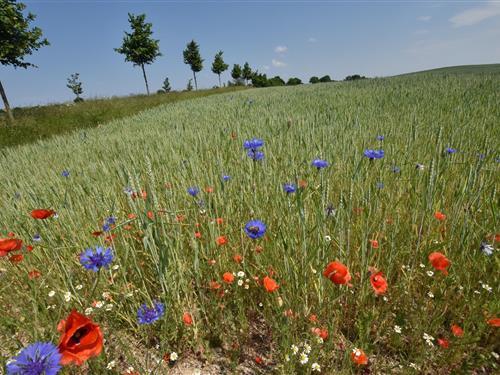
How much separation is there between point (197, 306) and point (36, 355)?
0.77m

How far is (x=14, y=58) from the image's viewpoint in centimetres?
1100

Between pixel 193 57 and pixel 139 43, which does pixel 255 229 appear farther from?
pixel 193 57

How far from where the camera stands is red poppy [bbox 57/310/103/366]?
1.88ft

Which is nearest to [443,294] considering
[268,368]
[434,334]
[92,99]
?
[434,334]

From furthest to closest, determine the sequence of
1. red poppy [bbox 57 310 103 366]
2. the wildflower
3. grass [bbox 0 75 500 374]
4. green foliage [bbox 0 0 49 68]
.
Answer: green foliage [bbox 0 0 49 68], the wildflower, grass [bbox 0 75 500 374], red poppy [bbox 57 310 103 366]

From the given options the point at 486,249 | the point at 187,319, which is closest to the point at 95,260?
the point at 187,319

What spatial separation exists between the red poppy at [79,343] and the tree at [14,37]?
42.6 ft

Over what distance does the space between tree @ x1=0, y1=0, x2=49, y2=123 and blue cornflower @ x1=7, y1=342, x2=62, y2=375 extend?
42.4ft

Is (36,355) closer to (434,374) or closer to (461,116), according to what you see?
(434,374)

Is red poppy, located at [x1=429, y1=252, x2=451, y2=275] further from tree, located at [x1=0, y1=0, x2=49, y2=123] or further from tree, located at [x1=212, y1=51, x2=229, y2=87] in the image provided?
tree, located at [x1=212, y1=51, x2=229, y2=87]

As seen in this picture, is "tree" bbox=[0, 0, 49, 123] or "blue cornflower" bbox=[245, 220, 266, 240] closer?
"blue cornflower" bbox=[245, 220, 266, 240]

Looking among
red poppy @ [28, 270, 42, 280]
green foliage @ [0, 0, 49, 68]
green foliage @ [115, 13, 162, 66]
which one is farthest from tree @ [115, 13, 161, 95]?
red poppy @ [28, 270, 42, 280]

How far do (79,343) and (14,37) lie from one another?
15.3 metres

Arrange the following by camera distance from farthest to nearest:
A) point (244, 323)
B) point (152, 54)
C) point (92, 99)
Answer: point (152, 54) → point (92, 99) → point (244, 323)
